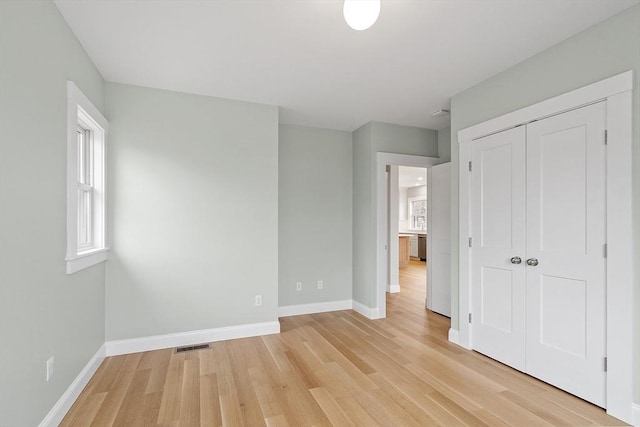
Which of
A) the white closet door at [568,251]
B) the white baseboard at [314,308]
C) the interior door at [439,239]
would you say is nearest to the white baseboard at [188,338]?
the white baseboard at [314,308]

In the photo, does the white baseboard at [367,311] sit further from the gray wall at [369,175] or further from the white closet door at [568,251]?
the white closet door at [568,251]

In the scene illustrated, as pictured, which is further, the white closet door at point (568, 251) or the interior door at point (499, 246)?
the interior door at point (499, 246)

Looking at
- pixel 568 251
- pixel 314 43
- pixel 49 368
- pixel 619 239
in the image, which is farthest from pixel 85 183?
pixel 619 239

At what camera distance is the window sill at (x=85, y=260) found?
7.33 feet

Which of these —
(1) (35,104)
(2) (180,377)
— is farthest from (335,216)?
(1) (35,104)

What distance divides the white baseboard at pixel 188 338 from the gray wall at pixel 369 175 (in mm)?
1455

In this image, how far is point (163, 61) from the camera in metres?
2.74

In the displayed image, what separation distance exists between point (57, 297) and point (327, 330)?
2.69 m

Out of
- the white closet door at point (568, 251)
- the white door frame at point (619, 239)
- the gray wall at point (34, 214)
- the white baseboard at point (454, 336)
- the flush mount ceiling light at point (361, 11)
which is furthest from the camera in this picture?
the white baseboard at point (454, 336)

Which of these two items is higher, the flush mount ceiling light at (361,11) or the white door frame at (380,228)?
the flush mount ceiling light at (361,11)

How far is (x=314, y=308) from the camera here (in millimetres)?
4594

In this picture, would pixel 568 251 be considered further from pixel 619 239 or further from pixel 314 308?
pixel 314 308

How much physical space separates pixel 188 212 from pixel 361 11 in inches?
102

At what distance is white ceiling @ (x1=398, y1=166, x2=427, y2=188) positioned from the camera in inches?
346
